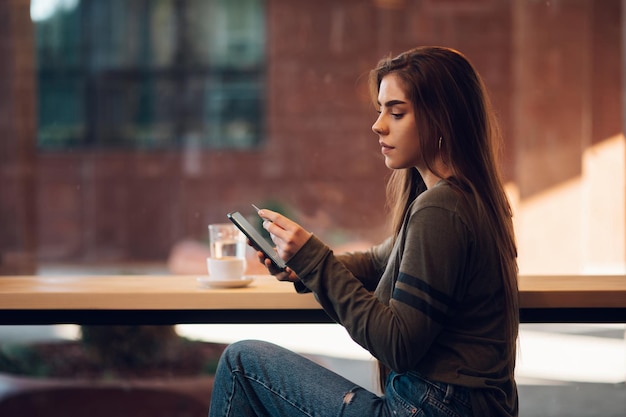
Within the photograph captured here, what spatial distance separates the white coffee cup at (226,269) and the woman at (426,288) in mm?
350

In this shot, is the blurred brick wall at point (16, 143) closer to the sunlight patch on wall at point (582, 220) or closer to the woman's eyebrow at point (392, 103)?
the sunlight patch on wall at point (582, 220)

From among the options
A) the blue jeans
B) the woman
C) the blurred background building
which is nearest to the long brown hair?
the woman

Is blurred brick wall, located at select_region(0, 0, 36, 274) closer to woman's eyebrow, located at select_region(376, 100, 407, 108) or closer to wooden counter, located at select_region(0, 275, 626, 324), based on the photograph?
wooden counter, located at select_region(0, 275, 626, 324)

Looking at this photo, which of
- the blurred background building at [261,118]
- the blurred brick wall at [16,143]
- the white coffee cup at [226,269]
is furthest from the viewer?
the blurred brick wall at [16,143]

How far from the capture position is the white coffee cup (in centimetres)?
197

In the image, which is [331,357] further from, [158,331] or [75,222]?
[75,222]

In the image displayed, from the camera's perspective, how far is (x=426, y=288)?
4.53 ft

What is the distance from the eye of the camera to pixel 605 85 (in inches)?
231

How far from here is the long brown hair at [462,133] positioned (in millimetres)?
1484

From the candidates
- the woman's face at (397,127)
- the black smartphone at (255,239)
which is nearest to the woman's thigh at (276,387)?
the black smartphone at (255,239)

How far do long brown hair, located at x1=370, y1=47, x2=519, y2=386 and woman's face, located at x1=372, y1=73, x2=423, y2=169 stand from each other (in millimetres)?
15

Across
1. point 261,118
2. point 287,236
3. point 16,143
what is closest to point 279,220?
point 287,236

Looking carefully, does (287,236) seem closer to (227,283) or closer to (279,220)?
(279,220)

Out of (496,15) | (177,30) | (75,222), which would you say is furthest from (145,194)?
(496,15)
